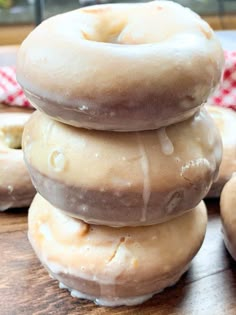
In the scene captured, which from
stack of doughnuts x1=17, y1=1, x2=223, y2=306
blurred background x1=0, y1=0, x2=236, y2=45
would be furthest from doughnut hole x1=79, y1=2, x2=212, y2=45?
blurred background x1=0, y1=0, x2=236, y2=45

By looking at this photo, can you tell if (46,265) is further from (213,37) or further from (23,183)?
(213,37)

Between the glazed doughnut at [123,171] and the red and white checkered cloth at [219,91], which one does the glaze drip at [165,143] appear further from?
the red and white checkered cloth at [219,91]

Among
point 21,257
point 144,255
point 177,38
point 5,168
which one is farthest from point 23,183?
point 177,38

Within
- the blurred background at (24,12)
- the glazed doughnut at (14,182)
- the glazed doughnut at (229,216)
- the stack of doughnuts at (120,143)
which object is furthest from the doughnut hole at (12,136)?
the blurred background at (24,12)

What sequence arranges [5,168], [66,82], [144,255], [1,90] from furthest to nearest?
[1,90] → [5,168] → [144,255] → [66,82]

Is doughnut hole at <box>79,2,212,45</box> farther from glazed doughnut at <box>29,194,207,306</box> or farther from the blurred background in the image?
the blurred background
